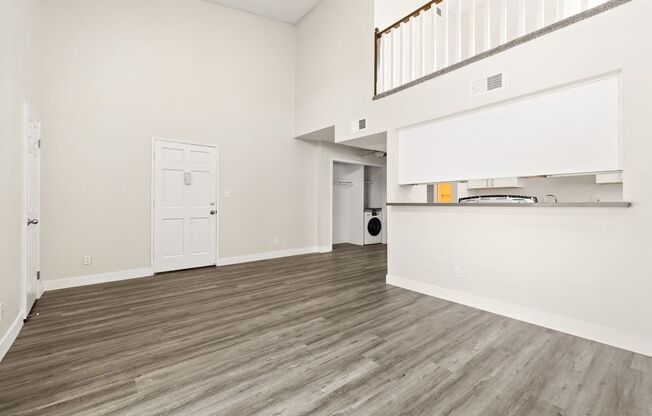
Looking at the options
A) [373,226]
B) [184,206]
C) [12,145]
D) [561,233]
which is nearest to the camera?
[12,145]

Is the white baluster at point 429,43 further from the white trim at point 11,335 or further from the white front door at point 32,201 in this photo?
the white trim at point 11,335

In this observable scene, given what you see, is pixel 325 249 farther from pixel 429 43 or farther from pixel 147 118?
pixel 429 43

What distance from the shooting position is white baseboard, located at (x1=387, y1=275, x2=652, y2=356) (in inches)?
87.1

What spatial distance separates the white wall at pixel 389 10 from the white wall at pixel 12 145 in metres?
4.04

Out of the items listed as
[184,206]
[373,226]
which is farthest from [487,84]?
[373,226]

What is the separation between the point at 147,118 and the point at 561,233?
17.8 feet

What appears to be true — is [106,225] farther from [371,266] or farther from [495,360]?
[495,360]

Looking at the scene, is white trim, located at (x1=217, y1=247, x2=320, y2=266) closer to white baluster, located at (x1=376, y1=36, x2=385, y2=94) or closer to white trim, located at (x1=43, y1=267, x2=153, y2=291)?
white trim, located at (x1=43, y1=267, x2=153, y2=291)

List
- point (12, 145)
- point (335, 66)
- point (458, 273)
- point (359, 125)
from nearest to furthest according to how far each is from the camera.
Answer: point (12, 145), point (458, 273), point (359, 125), point (335, 66)

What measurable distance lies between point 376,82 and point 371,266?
2923 mm

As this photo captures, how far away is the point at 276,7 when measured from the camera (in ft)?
18.5

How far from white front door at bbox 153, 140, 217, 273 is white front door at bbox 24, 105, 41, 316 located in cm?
136

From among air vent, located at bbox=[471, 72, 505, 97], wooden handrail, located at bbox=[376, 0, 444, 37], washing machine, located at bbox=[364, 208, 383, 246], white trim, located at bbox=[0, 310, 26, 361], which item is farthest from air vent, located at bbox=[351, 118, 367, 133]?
white trim, located at bbox=[0, 310, 26, 361]

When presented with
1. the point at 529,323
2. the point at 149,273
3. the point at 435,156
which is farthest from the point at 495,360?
the point at 149,273
